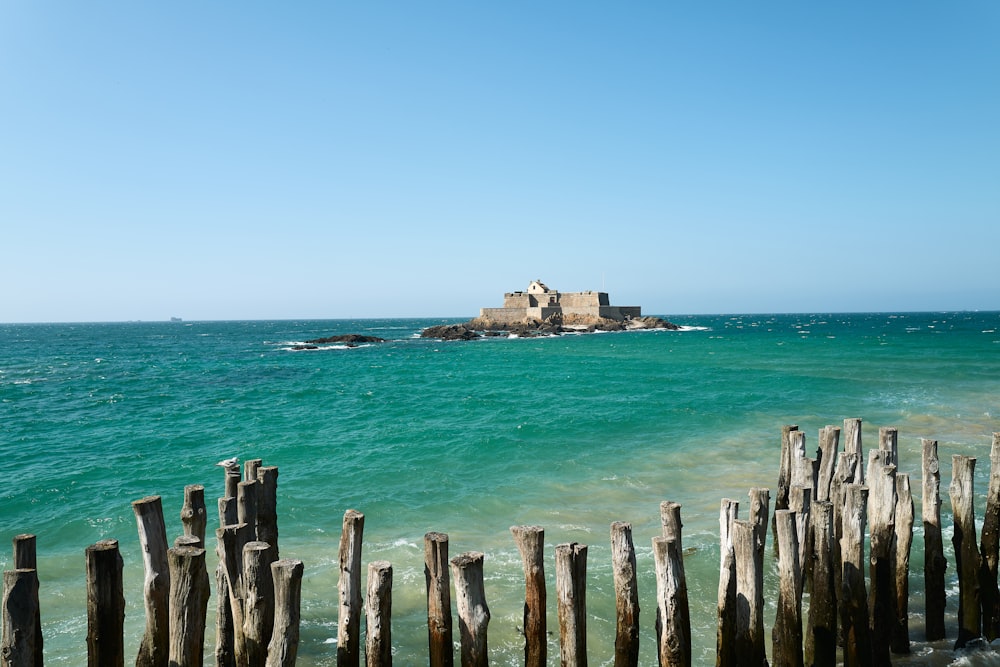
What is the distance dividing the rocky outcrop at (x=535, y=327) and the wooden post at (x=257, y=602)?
256 ft

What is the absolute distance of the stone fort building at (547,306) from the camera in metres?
95.5

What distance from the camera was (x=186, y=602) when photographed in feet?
15.5

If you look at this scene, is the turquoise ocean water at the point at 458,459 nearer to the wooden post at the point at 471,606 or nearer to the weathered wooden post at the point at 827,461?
the weathered wooden post at the point at 827,461

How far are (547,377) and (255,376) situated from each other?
58.7 feet

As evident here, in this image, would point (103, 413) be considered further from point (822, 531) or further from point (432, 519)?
point (822, 531)

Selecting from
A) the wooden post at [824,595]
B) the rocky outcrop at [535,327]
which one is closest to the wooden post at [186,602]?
the wooden post at [824,595]

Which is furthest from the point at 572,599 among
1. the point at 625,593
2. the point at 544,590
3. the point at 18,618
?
the point at 18,618

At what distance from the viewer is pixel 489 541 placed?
33.8 ft

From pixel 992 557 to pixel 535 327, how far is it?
84817 mm

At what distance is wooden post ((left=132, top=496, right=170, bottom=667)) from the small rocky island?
8314 cm

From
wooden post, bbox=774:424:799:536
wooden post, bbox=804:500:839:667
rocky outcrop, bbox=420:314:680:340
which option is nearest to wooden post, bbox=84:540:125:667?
wooden post, bbox=804:500:839:667

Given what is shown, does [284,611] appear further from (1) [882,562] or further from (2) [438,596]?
(1) [882,562]

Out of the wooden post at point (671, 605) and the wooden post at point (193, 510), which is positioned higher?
the wooden post at point (193, 510)

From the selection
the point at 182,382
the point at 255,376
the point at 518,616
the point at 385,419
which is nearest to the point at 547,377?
the point at 385,419
